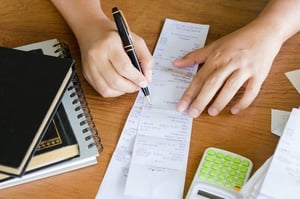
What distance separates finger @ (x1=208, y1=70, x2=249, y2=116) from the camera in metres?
0.86

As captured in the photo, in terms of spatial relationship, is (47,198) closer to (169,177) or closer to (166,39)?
(169,177)

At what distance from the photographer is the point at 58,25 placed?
104cm

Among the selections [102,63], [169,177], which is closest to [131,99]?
[102,63]

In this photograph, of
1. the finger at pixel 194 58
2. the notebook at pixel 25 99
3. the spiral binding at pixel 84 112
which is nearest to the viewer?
the notebook at pixel 25 99

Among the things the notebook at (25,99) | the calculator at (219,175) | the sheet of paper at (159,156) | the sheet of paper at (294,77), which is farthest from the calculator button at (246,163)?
the notebook at (25,99)

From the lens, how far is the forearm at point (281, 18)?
0.94m

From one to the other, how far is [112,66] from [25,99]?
19cm

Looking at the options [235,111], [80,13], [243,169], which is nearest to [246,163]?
[243,169]

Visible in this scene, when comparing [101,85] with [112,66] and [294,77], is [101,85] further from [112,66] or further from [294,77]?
[294,77]

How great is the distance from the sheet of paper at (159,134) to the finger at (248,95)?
0.31 ft

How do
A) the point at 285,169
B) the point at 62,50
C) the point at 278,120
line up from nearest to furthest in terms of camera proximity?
the point at 285,169
the point at 278,120
the point at 62,50

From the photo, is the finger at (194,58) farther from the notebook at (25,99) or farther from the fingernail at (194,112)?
the notebook at (25,99)

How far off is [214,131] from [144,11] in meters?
0.37

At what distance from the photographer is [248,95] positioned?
2.83 ft
